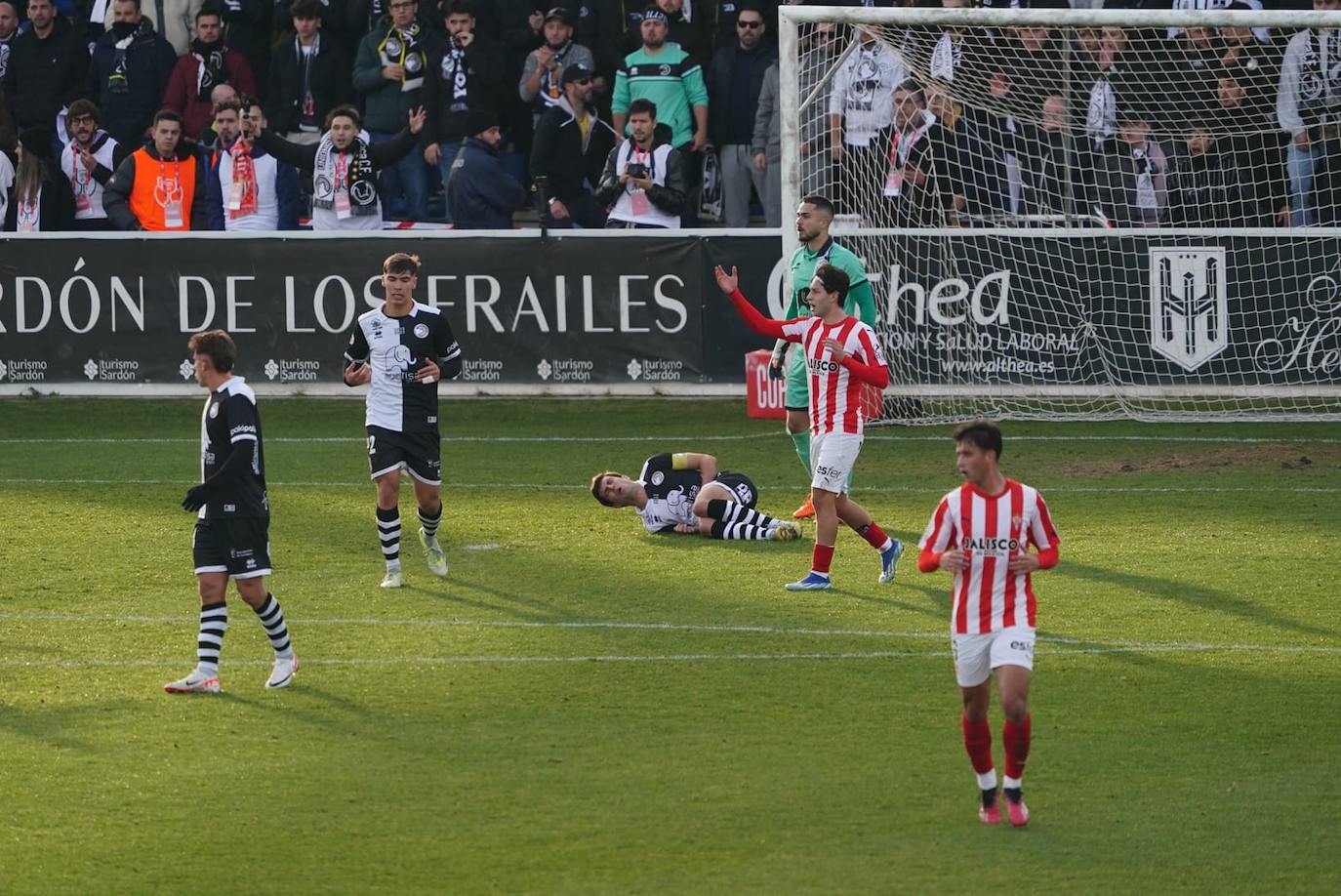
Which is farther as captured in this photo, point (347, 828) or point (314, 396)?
point (314, 396)

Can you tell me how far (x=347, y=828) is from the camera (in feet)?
23.5

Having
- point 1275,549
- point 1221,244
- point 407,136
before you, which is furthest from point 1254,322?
point 407,136

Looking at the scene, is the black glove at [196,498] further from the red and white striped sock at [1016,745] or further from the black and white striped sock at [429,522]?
the red and white striped sock at [1016,745]

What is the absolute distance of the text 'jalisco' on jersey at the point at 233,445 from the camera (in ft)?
29.2

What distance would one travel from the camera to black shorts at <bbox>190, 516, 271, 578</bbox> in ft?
29.3

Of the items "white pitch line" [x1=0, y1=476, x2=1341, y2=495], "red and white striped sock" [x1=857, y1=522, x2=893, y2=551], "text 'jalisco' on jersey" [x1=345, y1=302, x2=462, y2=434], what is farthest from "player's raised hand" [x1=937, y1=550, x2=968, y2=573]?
"white pitch line" [x1=0, y1=476, x2=1341, y2=495]

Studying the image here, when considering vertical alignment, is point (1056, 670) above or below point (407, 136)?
below

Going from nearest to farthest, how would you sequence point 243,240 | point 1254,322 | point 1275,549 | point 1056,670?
point 1056,670 < point 1275,549 < point 1254,322 < point 243,240

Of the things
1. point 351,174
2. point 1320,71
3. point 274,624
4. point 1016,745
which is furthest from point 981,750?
Result: point 351,174

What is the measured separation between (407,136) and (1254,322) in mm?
8884

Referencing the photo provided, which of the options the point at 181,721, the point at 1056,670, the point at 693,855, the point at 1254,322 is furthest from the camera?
the point at 1254,322

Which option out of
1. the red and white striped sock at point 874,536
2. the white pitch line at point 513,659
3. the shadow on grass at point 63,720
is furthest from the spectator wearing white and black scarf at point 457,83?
the shadow on grass at point 63,720

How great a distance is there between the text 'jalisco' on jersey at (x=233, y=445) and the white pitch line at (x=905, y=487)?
605 centimetres

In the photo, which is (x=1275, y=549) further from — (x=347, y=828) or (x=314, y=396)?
(x=314, y=396)
